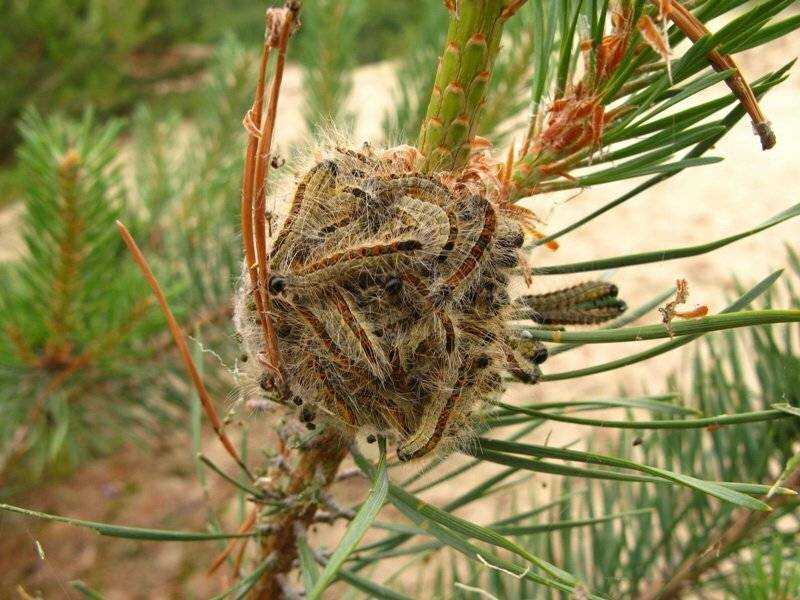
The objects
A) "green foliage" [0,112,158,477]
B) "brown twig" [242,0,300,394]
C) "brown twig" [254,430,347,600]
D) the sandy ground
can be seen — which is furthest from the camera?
the sandy ground

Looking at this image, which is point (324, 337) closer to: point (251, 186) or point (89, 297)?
point (251, 186)

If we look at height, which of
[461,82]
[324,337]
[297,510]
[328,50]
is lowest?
[297,510]

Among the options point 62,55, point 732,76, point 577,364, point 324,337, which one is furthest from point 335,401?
point 62,55

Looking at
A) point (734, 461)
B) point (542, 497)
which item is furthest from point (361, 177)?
point (542, 497)

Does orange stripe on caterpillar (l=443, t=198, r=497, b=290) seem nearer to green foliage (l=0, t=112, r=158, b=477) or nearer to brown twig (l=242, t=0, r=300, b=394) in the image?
brown twig (l=242, t=0, r=300, b=394)

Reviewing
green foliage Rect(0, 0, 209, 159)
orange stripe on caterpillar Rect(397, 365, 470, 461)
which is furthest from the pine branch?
green foliage Rect(0, 0, 209, 159)

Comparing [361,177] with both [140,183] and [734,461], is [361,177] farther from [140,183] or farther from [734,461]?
[140,183]

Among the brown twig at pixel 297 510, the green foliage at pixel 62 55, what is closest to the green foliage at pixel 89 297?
the brown twig at pixel 297 510
